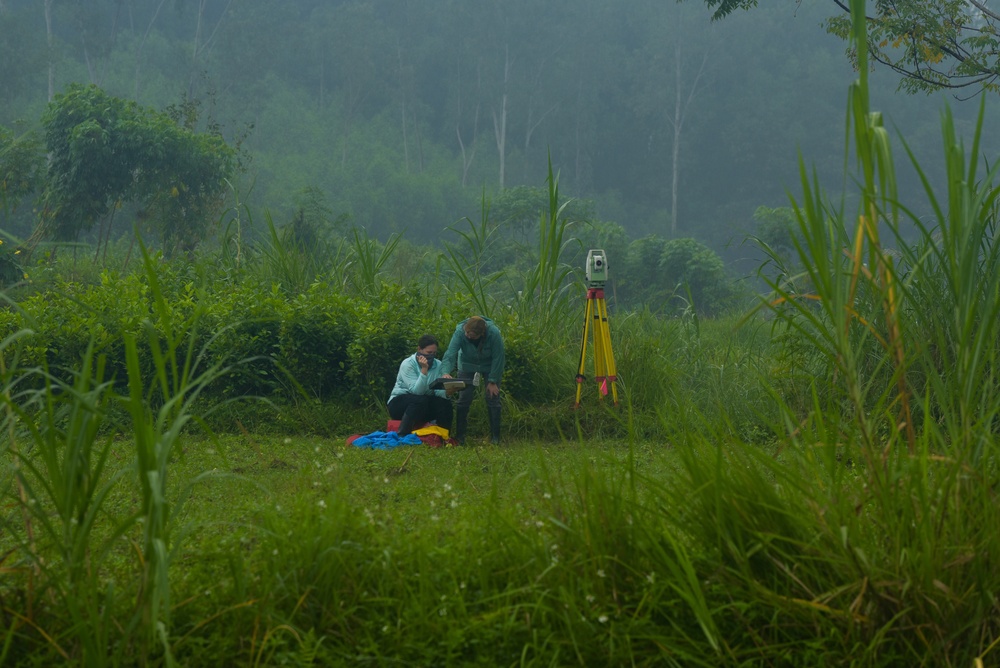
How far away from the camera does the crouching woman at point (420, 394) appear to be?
8.09 m

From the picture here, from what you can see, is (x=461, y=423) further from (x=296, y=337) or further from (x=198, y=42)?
(x=198, y=42)

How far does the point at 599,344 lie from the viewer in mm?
8266

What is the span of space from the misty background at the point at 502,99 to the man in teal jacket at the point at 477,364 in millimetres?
43110

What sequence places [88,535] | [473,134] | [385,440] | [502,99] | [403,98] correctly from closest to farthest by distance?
[88,535]
[385,440]
[502,99]
[473,134]
[403,98]

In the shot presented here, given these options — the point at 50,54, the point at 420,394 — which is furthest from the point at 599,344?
the point at 50,54

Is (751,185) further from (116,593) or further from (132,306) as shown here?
(116,593)

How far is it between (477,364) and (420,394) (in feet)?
1.66

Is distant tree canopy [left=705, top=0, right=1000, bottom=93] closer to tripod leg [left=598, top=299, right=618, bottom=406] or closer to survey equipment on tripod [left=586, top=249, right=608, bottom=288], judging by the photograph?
survey equipment on tripod [left=586, top=249, right=608, bottom=288]

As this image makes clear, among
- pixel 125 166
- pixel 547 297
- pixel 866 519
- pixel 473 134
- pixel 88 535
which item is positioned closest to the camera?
pixel 88 535

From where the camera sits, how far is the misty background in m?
53.4

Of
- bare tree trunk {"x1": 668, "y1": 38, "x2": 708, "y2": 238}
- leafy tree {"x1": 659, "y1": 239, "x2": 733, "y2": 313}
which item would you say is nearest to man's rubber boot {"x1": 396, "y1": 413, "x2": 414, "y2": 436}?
leafy tree {"x1": 659, "y1": 239, "x2": 733, "y2": 313}

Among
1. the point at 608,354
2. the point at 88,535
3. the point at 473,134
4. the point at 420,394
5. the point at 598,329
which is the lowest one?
the point at 420,394

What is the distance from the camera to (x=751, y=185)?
55844 millimetres

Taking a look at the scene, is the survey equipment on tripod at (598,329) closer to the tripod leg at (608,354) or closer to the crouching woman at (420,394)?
the tripod leg at (608,354)
